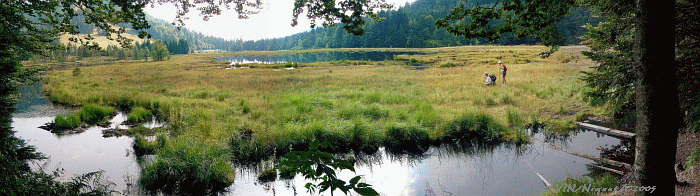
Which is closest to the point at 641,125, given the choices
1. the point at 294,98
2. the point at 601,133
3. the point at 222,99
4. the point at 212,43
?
the point at 601,133

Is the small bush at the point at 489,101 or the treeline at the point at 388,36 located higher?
the treeline at the point at 388,36

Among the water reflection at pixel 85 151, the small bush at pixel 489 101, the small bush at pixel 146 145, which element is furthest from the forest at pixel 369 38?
the small bush at pixel 489 101

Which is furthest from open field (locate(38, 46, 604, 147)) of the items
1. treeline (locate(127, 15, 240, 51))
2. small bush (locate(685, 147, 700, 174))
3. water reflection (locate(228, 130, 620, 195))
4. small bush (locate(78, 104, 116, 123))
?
treeline (locate(127, 15, 240, 51))

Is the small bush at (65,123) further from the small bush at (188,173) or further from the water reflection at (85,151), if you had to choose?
the small bush at (188,173)

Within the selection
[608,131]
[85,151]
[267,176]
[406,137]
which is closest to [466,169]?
[406,137]

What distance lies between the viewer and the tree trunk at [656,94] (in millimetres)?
2385

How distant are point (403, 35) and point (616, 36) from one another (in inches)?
4045

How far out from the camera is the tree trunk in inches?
93.9

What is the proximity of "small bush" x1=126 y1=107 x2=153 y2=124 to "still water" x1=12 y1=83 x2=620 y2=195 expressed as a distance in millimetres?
3102

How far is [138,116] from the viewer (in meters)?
15.3

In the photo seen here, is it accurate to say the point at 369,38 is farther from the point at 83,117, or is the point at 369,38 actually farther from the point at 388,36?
the point at 83,117

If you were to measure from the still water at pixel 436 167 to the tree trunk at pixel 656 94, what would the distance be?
4.61 m

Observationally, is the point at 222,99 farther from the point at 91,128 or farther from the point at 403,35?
the point at 403,35

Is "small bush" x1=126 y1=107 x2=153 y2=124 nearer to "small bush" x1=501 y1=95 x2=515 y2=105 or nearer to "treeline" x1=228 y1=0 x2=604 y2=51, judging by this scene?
"small bush" x1=501 y1=95 x2=515 y2=105
